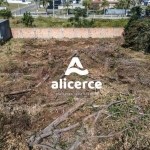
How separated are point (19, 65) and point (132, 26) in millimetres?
10252

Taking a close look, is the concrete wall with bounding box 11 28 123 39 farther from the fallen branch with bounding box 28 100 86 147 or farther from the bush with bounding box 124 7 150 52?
the fallen branch with bounding box 28 100 86 147

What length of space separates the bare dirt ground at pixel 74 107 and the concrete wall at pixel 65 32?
805cm

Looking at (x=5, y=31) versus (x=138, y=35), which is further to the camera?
(x=5, y=31)

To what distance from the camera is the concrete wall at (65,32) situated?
23.5 meters

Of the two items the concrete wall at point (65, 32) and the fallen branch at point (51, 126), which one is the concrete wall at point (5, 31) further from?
the fallen branch at point (51, 126)

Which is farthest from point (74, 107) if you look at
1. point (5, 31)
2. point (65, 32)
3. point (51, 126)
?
point (5, 31)

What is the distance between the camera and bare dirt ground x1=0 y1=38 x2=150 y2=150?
762 cm

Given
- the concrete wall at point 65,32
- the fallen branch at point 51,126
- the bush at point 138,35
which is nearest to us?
the fallen branch at point 51,126

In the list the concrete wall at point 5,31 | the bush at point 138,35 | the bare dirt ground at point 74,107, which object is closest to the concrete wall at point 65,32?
the concrete wall at point 5,31

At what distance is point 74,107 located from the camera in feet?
31.0

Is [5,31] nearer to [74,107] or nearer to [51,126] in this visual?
[74,107]

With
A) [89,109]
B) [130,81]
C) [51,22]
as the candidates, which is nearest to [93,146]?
[89,109]

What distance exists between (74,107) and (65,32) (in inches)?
604

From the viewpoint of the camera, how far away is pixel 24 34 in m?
23.6
